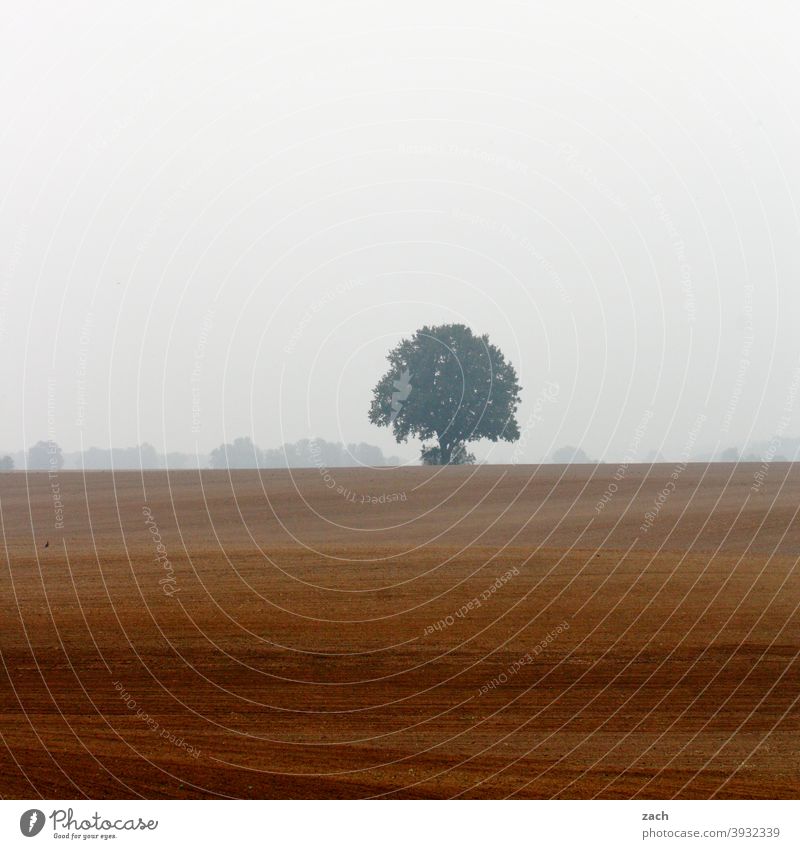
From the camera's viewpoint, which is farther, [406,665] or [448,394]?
[448,394]

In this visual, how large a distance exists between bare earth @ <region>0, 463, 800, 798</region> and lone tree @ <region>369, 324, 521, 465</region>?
1548 inches

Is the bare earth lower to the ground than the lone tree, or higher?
lower

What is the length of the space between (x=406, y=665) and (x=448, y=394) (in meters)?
57.1

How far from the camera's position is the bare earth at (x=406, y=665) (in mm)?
12469

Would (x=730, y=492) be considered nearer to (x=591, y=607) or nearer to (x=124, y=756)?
(x=591, y=607)

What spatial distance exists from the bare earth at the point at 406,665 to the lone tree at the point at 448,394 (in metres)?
39.3

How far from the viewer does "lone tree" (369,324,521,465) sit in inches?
2835

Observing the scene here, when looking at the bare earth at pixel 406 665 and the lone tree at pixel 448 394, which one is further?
the lone tree at pixel 448 394

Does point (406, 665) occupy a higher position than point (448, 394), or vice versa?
point (448, 394)

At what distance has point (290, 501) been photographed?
44.6m

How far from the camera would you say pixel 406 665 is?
54.9 feet

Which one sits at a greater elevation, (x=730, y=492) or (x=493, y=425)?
(x=493, y=425)

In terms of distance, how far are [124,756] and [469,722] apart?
172 inches
